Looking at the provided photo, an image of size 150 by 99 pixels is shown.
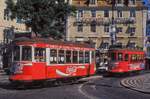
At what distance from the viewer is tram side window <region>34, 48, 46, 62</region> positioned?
32062 mm

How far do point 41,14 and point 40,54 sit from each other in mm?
33714

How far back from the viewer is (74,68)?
1483 inches

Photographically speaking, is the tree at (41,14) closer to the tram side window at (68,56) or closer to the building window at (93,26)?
the tram side window at (68,56)

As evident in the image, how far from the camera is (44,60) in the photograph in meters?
32.8

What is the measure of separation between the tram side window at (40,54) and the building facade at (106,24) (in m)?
74.1

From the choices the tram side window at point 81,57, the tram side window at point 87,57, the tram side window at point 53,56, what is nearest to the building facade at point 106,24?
the tram side window at point 87,57

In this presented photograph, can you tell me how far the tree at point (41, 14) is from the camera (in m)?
65.6

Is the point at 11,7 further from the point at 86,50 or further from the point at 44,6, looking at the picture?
the point at 86,50

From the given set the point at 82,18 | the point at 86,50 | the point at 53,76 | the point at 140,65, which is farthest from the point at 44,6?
the point at 82,18

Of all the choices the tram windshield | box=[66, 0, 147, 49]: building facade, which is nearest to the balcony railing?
box=[66, 0, 147, 49]: building facade

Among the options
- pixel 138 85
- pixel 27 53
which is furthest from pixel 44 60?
pixel 138 85

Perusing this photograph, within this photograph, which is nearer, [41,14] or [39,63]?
A: [39,63]

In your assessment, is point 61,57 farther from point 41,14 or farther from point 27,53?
point 41,14

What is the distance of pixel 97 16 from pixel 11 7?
43734 millimetres
